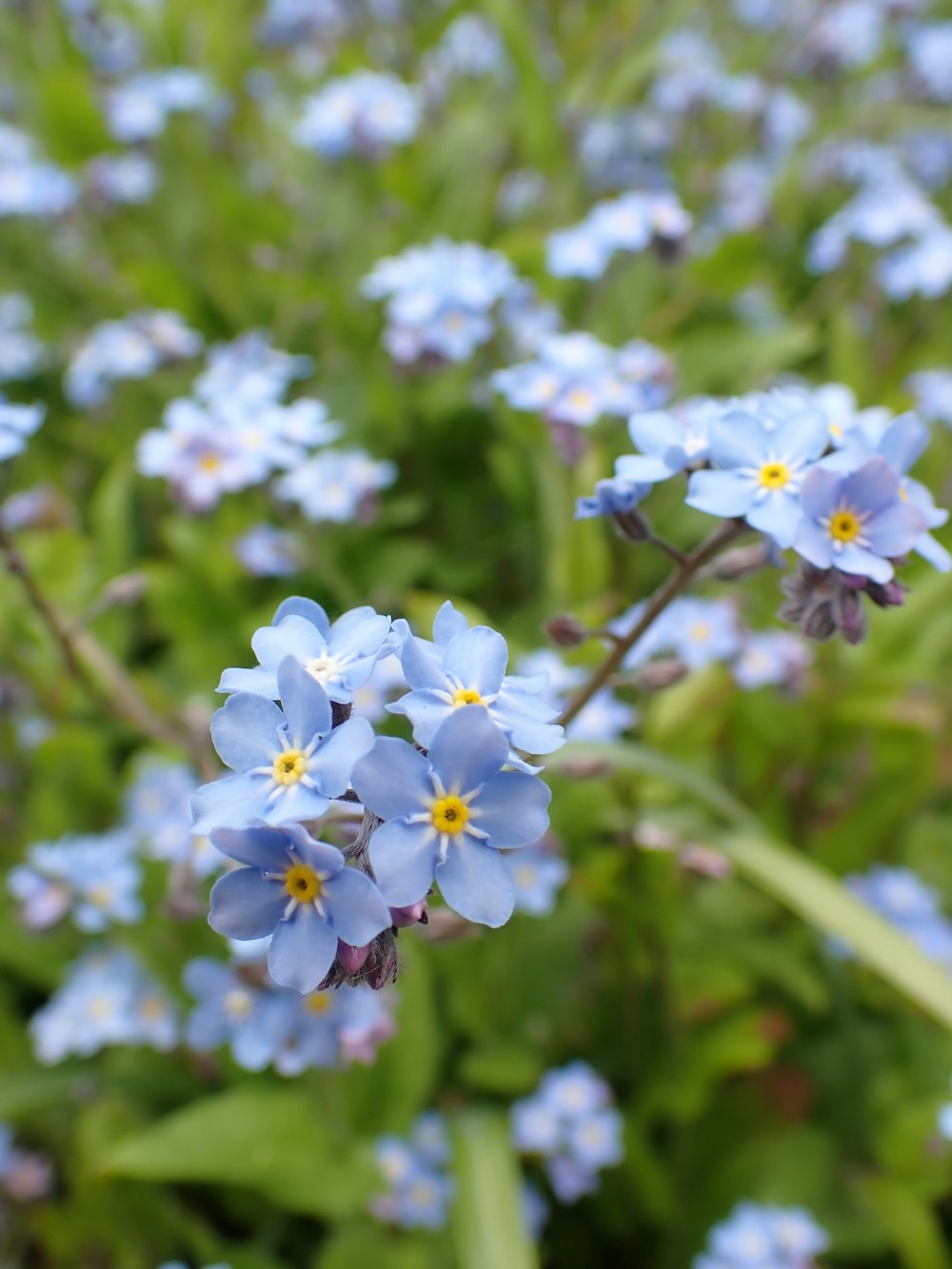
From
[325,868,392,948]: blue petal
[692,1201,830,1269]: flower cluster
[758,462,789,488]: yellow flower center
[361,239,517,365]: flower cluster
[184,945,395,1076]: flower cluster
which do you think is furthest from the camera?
[361,239,517,365]: flower cluster

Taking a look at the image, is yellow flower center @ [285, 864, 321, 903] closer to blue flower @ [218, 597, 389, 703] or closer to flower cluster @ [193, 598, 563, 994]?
flower cluster @ [193, 598, 563, 994]

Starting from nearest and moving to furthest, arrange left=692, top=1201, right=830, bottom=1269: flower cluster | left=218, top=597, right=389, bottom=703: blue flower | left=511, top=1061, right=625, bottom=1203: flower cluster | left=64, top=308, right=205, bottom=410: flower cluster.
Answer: left=218, top=597, right=389, bottom=703: blue flower → left=692, top=1201, right=830, bottom=1269: flower cluster → left=511, top=1061, right=625, bottom=1203: flower cluster → left=64, top=308, right=205, bottom=410: flower cluster

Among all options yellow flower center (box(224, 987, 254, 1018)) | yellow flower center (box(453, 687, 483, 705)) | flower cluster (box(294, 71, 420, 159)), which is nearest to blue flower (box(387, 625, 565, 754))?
yellow flower center (box(453, 687, 483, 705))

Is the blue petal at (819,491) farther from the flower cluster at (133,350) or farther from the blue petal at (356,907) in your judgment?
the flower cluster at (133,350)

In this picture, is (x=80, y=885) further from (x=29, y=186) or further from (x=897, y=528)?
(x=29, y=186)

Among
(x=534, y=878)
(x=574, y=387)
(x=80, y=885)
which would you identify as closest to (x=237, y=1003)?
(x=80, y=885)

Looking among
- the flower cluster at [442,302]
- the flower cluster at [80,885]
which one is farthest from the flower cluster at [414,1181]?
the flower cluster at [442,302]
